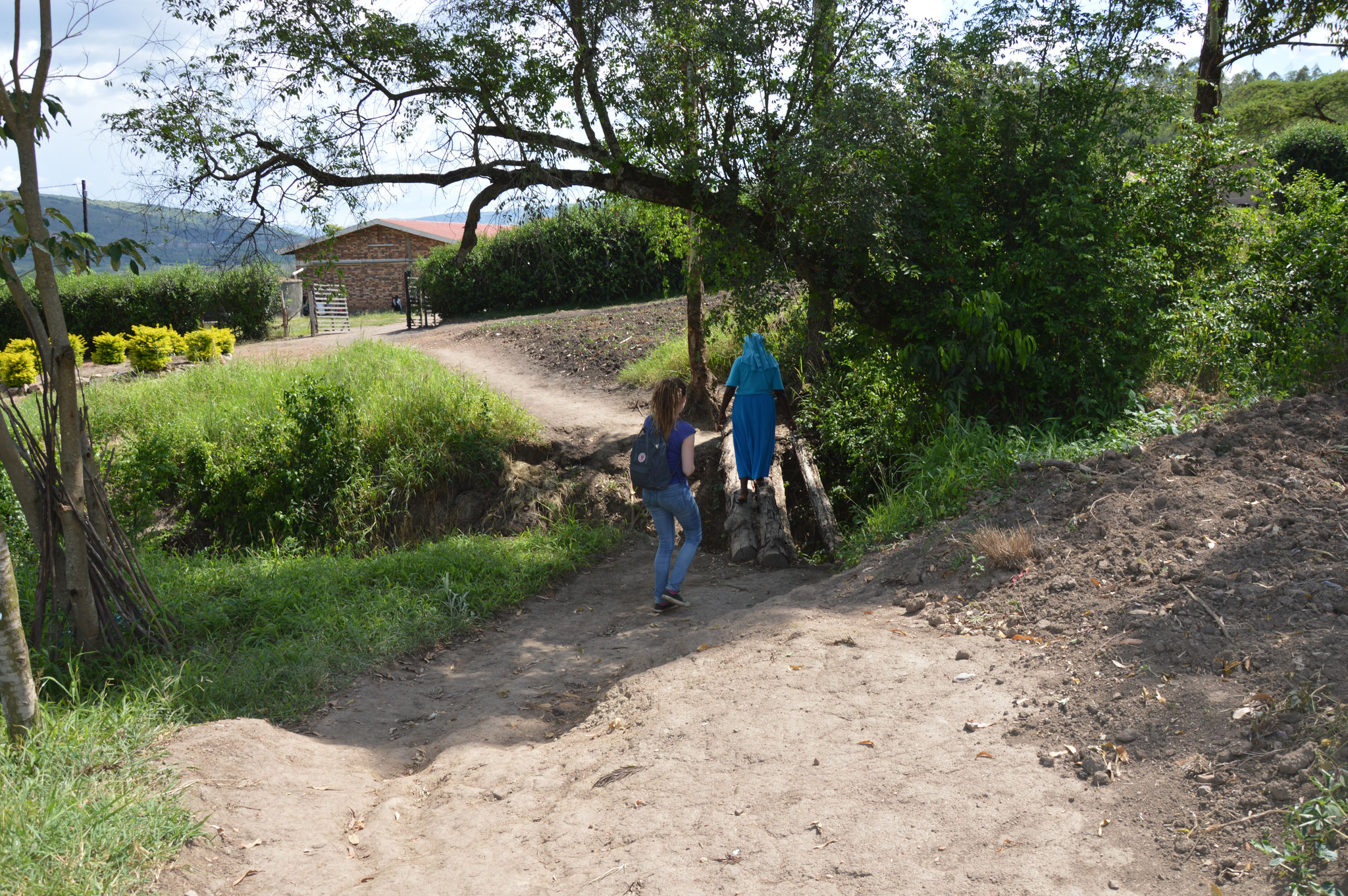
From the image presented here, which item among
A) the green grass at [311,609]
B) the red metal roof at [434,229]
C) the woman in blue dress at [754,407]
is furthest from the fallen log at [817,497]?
the red metal roof at [434,229]

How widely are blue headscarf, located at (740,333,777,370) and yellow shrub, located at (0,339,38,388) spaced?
43.7ft

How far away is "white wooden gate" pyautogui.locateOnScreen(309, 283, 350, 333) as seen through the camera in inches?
918

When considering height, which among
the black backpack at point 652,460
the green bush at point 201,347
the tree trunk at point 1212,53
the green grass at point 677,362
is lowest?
the black backpack at point 652,460

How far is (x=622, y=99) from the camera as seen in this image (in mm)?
8062

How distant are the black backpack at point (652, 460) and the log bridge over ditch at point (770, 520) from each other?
5.16 ft

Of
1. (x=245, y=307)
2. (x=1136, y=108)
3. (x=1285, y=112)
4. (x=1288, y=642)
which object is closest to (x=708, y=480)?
(x=1136, y=108)

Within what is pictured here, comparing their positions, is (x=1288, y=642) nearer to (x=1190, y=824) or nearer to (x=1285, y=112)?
(x=1190, y=824)

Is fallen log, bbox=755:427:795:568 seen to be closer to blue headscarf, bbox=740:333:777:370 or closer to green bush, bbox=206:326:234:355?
blue headscarf, bbox=740:333:777:370

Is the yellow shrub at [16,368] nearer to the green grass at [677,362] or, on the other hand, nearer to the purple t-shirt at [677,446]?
the green grass at [677,362]

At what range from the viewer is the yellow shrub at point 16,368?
543 inches

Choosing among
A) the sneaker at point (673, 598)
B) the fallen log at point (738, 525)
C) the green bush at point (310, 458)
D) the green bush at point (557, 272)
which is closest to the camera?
the sneaker at point (673, 598)

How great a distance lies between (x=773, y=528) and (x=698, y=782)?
149 inches

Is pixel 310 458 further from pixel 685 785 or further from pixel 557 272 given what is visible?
pixel 557 272

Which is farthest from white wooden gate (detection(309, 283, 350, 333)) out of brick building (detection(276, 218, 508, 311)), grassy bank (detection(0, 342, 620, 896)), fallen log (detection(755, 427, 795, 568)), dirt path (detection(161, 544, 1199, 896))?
dirt path (detection(161, 544, 1199, 896))
